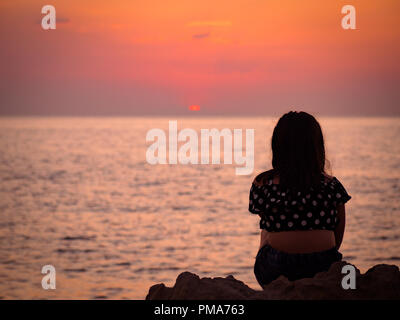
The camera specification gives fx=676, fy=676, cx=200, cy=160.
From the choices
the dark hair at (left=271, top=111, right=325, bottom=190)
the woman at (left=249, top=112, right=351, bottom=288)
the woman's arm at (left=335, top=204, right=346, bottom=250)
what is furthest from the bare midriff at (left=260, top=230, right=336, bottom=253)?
the dark hair at (left=271, top=111, right=325, bottom=190)

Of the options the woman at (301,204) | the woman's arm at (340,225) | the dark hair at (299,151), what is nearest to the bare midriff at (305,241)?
the woman at (301,204)

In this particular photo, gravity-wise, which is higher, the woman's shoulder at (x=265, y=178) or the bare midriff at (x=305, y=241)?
the woman's shoulder at (x=265, y=178)

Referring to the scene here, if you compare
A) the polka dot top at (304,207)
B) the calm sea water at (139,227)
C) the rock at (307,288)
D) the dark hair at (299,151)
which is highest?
Answer: the dark hair at (299,151)

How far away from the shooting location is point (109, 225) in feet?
85.8

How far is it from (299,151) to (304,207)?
0.35 metres

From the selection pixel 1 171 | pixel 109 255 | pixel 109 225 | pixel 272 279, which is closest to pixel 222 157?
pixel 1 171

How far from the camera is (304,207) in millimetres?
4242

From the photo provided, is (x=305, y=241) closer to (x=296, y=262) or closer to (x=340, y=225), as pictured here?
(x=296, y=262)

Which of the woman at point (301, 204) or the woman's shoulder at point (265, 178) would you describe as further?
the woman's shoulder at point (265, 178)

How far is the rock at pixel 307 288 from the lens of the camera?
4.11 metres

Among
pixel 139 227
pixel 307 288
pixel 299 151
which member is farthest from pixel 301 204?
pixel 139 227

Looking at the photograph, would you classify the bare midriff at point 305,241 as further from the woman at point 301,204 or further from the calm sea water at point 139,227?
the calm sea water at point 139,227

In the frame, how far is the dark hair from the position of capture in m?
4.24

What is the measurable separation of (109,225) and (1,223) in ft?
14.9
